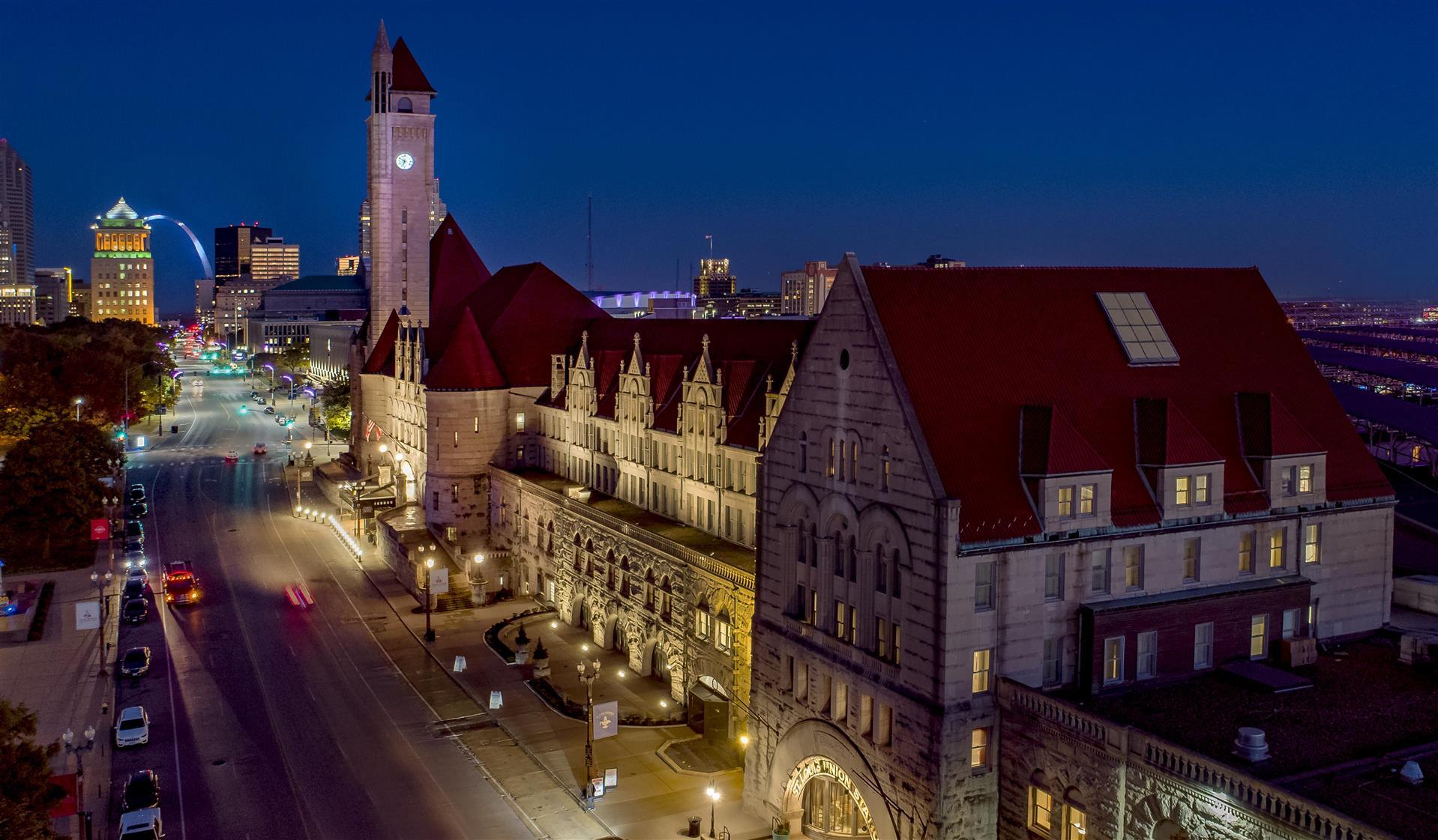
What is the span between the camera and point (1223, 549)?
42.5m

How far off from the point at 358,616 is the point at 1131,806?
54.8m

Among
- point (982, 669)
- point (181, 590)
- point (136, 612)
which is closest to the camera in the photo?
point (982, 669)

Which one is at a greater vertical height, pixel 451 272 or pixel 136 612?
pixel 451 272

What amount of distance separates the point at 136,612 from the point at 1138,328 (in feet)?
200

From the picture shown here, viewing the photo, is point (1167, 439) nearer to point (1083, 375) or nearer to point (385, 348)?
point (1083, 375)

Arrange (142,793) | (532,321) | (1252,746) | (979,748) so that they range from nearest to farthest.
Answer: (1252,746), (979,748), (142,793), (532,321)

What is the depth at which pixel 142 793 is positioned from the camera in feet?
151

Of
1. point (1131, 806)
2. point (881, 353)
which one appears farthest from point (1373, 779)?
point (881, 353)

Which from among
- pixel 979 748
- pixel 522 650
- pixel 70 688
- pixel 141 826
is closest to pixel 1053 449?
pixel 979 748

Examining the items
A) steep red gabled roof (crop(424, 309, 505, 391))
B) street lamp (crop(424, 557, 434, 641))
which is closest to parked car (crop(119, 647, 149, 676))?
street lamp (crop(424, 557, 434, 641))

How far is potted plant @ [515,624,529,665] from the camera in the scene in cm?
6662

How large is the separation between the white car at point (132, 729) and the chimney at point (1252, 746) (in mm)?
45228

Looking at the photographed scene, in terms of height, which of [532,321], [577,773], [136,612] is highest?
[532,321]

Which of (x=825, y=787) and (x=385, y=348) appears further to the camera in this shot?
(x=385, y=348)
